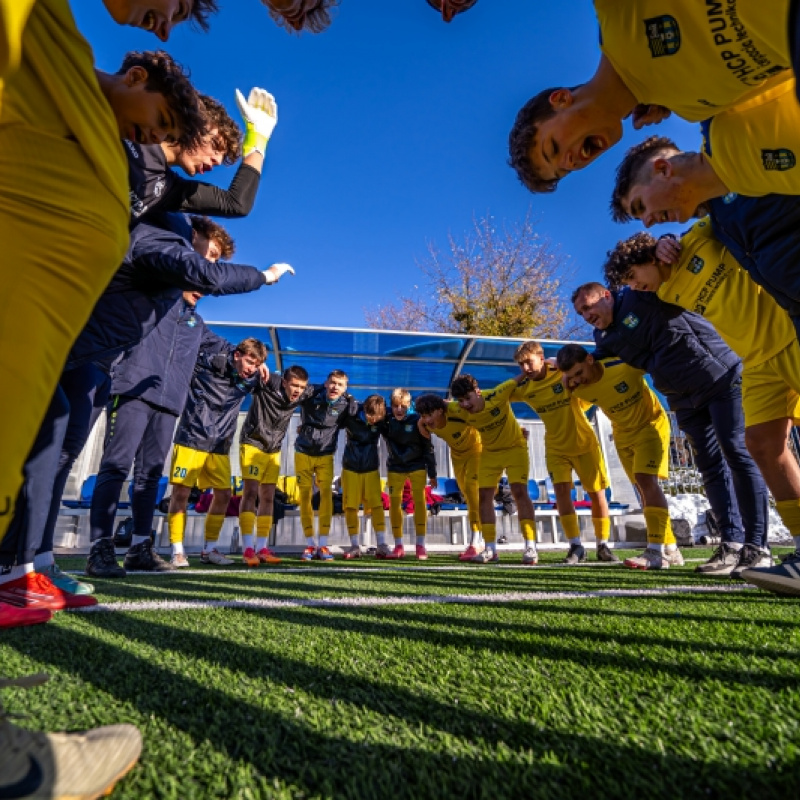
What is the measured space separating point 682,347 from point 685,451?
757 centimetres

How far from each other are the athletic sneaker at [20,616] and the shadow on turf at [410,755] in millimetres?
805

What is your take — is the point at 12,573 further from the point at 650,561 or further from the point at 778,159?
the point at 650,561

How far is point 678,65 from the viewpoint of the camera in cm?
104

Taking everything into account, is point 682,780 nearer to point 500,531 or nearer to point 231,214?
point 231,214

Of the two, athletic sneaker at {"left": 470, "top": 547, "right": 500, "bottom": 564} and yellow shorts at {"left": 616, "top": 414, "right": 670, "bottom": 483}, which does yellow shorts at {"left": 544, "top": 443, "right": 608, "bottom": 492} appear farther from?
athletic sneaker at {"left": 470, "top": 547, "right": 500, "bottom": 564}

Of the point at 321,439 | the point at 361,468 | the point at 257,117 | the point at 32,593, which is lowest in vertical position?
the point at 32,593

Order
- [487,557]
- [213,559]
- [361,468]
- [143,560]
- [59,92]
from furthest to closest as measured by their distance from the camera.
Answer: [361,468]
[487,557]
[213,559]
[143,560]
[59,92]

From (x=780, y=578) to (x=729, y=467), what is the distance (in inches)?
49.0

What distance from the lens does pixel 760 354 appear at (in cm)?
231

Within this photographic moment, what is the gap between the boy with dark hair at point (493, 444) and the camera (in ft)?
18.4

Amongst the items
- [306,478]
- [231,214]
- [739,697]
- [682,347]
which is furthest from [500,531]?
[739,697]

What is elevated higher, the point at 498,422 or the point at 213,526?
the point at 498,422

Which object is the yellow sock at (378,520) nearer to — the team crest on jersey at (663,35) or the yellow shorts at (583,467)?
the yellow shorts at (583,467)

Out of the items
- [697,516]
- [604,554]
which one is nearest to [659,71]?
[604,554]
